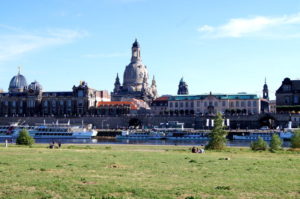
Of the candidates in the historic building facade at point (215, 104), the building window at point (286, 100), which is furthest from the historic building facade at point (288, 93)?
the historic building facade at point (215, 104)

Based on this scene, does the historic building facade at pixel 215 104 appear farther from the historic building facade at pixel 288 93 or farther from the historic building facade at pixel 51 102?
the historic building facade at pixel 51 102

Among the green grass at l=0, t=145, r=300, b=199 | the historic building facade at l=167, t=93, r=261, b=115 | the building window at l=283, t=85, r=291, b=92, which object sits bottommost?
the green grass at l=0, t=145, r=300, b=199

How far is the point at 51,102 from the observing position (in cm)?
18800

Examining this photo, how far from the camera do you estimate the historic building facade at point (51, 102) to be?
182 meters

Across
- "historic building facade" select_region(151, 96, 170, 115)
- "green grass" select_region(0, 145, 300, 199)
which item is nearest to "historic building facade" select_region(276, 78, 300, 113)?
"historic building facade" select_region(151, 96, 170, 115)

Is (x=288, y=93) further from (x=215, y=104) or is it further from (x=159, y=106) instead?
(x=159, y=106)

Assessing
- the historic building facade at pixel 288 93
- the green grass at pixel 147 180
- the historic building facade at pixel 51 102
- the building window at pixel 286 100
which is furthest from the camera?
the historic building facade at pixel 51 102

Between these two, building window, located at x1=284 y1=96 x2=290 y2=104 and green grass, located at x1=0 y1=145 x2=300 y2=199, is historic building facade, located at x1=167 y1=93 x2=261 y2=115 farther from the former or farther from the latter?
green grass, located at x1=0 y1=145 x2=300 y2=199

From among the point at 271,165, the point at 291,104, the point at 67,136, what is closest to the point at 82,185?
the point at 271,165

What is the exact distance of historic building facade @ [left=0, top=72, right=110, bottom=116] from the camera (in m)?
182

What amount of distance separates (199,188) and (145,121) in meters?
142

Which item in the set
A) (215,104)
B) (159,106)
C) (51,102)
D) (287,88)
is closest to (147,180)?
(287,88)

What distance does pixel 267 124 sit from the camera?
14575cm

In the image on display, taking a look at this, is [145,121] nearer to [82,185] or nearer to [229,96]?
[229,96]
